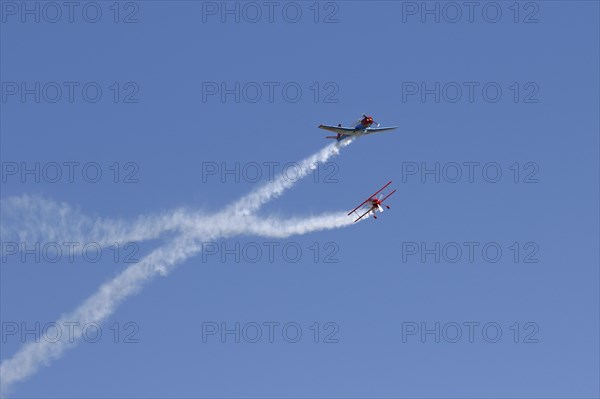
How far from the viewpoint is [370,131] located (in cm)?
16300

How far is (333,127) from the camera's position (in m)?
158

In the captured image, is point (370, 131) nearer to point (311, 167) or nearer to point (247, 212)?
point (311, 167)

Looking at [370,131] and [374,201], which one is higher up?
[370,131]

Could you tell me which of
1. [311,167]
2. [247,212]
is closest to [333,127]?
[311,167]

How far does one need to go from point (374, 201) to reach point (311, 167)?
33.2 feet

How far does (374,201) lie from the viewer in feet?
521

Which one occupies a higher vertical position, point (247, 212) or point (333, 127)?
point (333, 127)

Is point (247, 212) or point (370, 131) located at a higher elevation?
point (370, 131)

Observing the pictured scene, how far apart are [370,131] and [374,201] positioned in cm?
1096

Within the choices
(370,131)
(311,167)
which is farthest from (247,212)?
(370,131)

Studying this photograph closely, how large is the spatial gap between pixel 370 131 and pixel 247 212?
2140 centimetres

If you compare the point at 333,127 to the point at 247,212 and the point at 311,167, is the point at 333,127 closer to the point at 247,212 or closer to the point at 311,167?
the point at 311,167

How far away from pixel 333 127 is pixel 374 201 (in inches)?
471

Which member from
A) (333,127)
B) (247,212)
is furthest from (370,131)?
(247,212)
